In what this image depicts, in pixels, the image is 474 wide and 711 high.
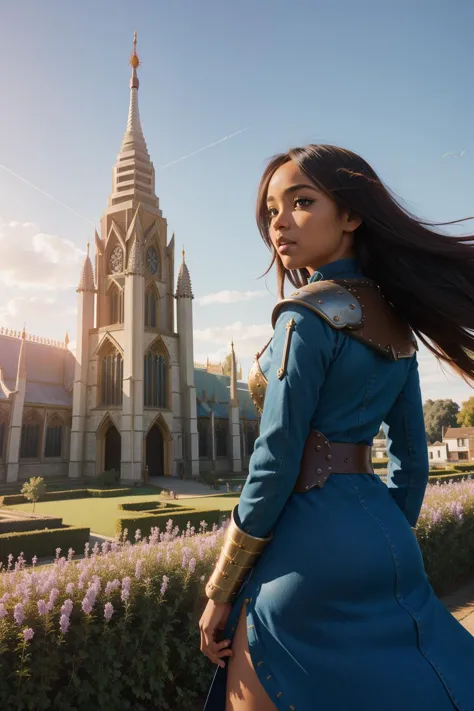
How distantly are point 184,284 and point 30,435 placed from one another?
16.1 metres

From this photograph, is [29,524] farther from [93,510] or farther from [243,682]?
[243,682]

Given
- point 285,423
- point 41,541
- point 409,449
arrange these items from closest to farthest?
1. point 285,423
2. point 409,449
3. point 41,541

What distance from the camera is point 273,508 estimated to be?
158cm

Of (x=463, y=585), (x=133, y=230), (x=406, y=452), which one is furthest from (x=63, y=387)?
(x=406, y=452)

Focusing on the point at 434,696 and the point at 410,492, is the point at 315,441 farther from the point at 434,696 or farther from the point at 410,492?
the point at 434,696

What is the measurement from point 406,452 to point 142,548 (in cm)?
337

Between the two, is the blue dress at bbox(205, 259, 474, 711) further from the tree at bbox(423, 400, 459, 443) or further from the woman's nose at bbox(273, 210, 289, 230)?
the tree at bbox(423, 400, 459, 443)

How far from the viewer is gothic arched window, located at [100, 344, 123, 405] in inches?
1421

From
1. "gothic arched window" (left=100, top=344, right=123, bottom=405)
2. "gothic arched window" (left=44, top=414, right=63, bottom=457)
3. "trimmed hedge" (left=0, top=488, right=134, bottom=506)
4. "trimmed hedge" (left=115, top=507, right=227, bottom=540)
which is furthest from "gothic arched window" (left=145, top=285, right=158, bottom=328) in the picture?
"trimmed hedge" (left=115, top=507, right=227, bottom=540)

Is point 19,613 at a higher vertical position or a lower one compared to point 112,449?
lower

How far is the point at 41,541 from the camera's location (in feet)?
40.3

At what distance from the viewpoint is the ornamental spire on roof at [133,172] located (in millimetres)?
42125

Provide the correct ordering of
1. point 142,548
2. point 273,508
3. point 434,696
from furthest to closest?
point 142,548 < point 273,508 < point 434,696

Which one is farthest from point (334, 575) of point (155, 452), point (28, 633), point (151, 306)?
point (151, 306)
